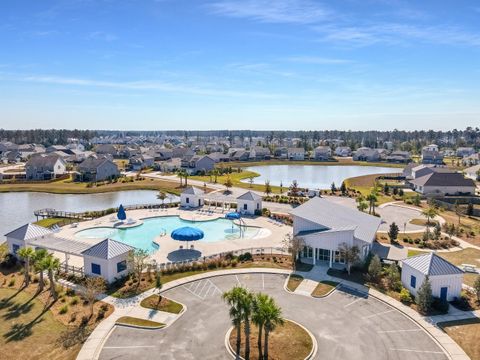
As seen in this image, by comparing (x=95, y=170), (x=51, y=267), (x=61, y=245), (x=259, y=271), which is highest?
(x=95, y=170)

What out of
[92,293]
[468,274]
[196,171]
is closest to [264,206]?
[468,274]

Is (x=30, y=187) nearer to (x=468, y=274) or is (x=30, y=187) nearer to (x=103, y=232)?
(x=103, y=232)

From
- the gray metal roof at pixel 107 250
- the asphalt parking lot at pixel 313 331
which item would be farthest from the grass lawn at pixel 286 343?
the gray metal roof at pixel 107 250

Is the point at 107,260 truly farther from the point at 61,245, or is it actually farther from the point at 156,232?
the point at 156,232

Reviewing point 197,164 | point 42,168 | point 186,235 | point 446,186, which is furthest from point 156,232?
point 197,164

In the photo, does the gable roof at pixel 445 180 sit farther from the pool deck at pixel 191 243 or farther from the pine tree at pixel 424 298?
the pine tree at pixel 424 298

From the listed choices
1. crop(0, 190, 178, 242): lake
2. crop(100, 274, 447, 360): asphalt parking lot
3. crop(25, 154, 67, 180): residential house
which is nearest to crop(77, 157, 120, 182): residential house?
crop(25, 154, 67, 180): residential house
